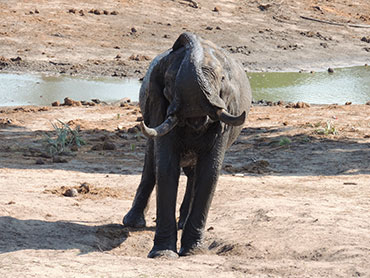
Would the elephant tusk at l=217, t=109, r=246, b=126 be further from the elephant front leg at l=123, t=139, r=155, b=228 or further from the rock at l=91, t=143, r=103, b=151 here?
the rock at l=91, t=143, r=103, b=151

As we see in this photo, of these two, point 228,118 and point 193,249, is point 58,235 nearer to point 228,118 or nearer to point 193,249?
point 193,249

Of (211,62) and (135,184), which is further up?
(211,62)

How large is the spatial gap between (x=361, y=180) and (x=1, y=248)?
4.50 m

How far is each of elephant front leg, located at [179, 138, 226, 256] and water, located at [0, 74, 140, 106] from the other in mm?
9331

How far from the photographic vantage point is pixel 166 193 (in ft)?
19.4

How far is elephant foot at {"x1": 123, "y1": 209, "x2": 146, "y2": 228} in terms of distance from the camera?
22.7ft

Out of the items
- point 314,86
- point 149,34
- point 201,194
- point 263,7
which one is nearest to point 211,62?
point 201,194

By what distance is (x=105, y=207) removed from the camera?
24.8ft

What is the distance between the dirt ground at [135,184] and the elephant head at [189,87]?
1031 mm

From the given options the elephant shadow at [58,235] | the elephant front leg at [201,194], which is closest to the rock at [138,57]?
the elephant shadow at [58,235]

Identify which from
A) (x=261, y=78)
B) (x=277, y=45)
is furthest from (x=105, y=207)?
(x=277, y=45)

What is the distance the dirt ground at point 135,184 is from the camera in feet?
18.2

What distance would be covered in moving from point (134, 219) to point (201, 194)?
1118mm

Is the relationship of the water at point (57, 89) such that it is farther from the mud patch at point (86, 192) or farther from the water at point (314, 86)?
the mud patch at point (86, 192)
